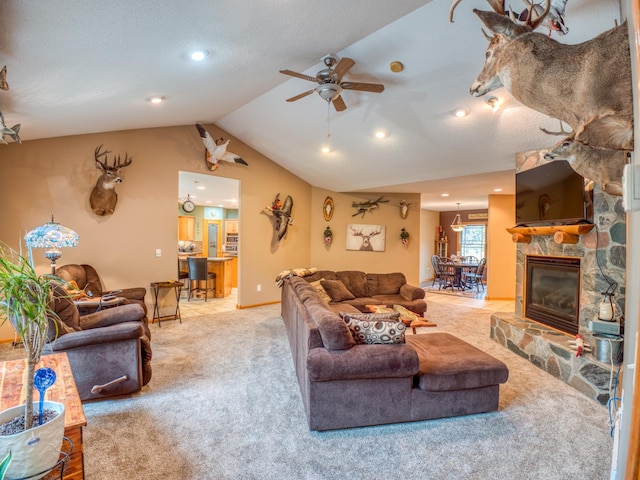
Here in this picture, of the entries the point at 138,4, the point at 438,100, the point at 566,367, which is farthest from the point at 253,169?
the point at 566,367

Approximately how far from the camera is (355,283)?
5.62 meters

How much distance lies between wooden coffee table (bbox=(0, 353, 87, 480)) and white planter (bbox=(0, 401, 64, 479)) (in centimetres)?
23

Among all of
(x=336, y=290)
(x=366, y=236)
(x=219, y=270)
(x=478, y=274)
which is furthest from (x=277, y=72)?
(x=478, y=274)

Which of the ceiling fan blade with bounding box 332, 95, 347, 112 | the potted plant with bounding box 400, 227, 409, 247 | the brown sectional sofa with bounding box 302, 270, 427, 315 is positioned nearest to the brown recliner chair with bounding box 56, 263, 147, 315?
the brown sectional sofa with bounding box 302, 270, 427, 315

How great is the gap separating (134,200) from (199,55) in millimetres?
3068

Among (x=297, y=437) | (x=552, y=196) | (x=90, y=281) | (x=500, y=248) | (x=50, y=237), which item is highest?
(x=552, y=196)

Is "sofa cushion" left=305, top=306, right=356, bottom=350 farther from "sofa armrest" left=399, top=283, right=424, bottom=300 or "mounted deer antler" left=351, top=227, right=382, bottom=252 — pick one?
"mounted deer antler" left=351, top=227, right=382, bottom=252

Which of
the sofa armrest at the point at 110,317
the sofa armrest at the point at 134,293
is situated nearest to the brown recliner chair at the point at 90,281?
the sofa armrest at the point at 134,293

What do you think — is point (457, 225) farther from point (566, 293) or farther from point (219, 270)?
point (219, 270)

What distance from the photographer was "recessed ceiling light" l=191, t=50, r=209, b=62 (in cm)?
272

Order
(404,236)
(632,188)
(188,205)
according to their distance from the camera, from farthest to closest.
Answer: (188,205) < (404,236) < (632,188)

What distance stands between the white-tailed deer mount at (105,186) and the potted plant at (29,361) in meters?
3.97

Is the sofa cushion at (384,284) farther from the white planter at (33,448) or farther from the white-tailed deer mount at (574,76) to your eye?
the white planter at (33,448)

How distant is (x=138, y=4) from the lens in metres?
1.94
